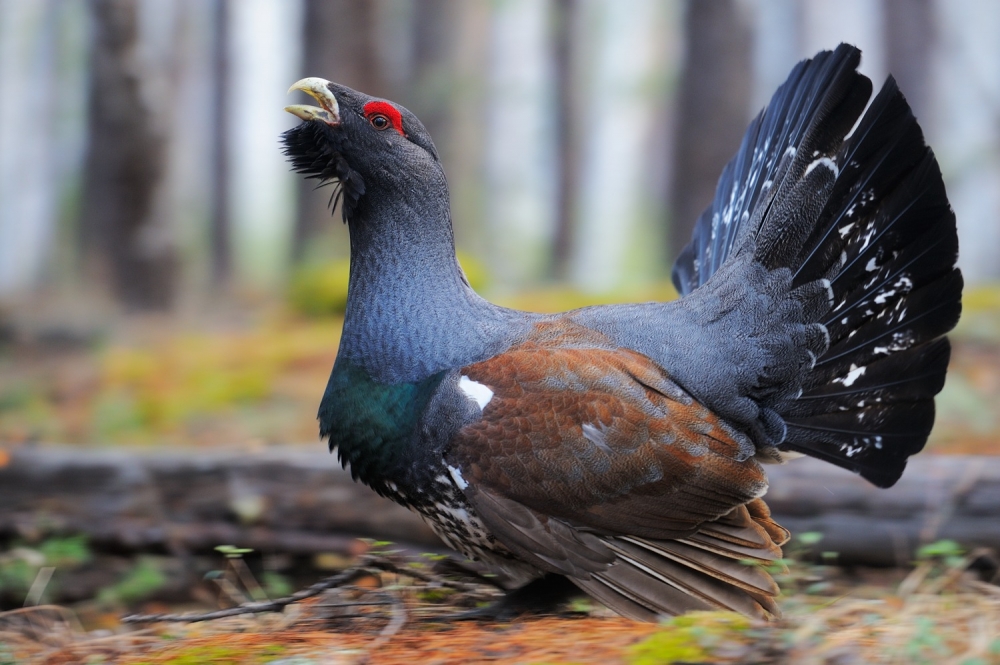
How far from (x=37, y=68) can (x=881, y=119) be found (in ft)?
93.4

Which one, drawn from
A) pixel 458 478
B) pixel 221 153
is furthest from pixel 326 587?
pixel 221 153

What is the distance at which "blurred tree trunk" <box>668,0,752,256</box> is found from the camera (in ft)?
35.1

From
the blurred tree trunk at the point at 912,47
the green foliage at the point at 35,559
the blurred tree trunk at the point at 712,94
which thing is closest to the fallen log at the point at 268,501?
the green foliage at the point at 35,559

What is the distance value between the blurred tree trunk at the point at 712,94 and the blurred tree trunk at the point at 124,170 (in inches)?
242

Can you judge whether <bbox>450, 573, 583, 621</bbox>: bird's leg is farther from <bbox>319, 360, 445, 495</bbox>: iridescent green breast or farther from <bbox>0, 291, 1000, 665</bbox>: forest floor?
<bbox>319, 360, 445, 495</bbox>: iridescent green breast

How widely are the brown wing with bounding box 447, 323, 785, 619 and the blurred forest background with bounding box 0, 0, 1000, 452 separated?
2.77 m

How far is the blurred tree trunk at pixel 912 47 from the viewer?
14445 millimetres

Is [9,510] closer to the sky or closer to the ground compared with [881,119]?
closer to the ground

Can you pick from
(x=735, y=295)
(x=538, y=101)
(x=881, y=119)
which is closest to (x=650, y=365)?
(x=735, y=295)

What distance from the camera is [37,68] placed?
26.8 meters

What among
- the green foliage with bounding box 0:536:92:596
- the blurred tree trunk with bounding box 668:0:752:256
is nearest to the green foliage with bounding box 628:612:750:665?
the green foliage with bounding box 0:536:92:596

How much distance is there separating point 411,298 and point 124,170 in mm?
7531

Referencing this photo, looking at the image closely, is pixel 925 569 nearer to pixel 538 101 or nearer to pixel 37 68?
pixel 538 101

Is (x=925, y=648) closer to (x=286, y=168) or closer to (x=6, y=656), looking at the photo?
(x=6, y=656)
